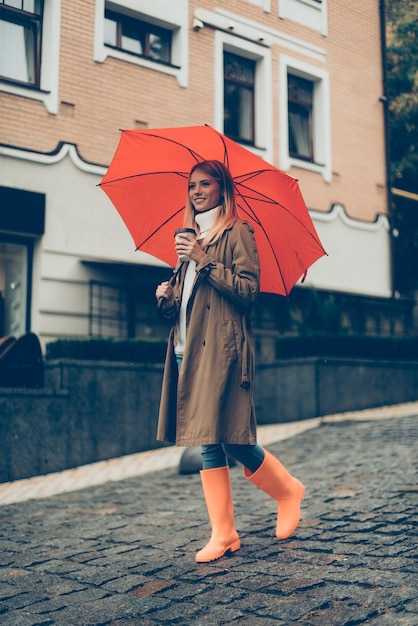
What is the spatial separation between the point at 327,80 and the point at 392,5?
451cm

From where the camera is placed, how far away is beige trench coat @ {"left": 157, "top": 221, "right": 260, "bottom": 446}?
3.88 meters

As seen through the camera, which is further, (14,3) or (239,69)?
(239,69)

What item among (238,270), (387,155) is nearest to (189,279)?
(238,270)

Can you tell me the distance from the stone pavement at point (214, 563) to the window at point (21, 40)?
624 cm

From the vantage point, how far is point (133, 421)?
955 centimetres

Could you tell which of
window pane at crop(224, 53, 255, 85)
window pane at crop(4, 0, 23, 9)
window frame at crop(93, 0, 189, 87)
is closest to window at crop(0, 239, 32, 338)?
window frame at crop(93, 0, 189, 87)

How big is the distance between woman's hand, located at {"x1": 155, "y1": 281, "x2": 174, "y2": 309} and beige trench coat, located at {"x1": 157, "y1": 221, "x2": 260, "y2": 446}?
11 cm

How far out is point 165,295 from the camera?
4.08 m

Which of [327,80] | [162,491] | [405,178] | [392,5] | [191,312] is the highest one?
[392,5]

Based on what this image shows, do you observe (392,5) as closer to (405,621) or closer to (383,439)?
(383,439)

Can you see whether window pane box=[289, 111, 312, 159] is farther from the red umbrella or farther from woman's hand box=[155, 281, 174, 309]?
woman's hand box=[155, 281, 174, 309]

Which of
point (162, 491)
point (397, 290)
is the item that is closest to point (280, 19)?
point (397, 290)

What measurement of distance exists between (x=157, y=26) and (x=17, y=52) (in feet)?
9.16

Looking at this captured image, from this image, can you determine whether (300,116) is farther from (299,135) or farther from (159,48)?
(159,48)
